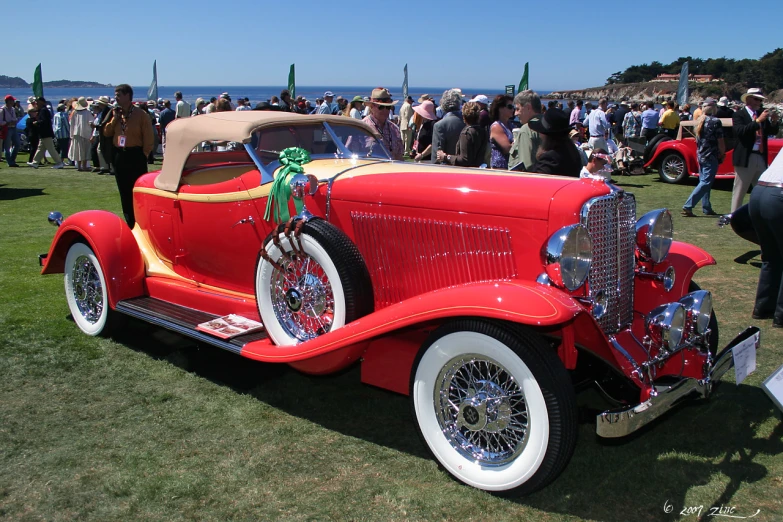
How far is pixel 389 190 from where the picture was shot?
12.0ft

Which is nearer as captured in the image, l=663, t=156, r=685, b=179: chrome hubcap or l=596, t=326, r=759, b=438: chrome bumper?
l=596, t=326, r=759, b=438: chrome bumper

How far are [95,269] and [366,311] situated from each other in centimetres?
259

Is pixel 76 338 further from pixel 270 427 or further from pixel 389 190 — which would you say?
pixel 389 190

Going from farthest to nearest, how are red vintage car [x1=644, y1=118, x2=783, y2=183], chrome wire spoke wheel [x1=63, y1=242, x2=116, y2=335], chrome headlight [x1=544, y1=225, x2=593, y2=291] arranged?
1. red vintage car [x1=644, y1=118, x2=783, y2=183]
2. chrome wire spoke wheel [x1=63, y1=242, x2=116, y2=335]
3. chrome headlight [x1=544, y1=225, x2=593, y2=291]

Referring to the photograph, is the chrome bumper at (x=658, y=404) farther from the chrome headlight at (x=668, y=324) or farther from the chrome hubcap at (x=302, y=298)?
the chrome hubcap at (x=302, y=298)

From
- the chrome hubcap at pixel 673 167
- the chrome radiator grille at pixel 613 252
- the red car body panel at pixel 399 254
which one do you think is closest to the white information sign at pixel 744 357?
the red car body panel at pixel 399 254

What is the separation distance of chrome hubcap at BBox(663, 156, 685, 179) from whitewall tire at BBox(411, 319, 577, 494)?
38.7 ft

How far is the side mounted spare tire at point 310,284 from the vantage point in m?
3.50

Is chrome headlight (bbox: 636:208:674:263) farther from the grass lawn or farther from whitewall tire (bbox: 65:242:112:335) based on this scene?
whitewall tire (bbox: 65:242:112:335)

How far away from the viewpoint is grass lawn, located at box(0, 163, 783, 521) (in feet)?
9.46

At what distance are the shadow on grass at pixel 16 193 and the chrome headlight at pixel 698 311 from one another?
11.6m

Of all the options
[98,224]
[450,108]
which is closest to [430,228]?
[98,224]

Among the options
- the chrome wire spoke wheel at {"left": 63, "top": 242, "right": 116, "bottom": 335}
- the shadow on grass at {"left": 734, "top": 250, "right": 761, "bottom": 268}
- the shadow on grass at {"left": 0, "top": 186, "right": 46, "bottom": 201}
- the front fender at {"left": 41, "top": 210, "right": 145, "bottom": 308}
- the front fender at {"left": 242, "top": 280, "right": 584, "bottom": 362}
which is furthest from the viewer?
the shadow on grass at {"left": 0, "top": 186, "right": 46, "bottom": 201}

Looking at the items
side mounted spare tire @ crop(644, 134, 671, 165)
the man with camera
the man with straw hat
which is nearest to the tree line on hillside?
side mounted spare tire @ crop(644, 134, 671, 165)
